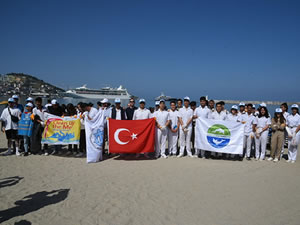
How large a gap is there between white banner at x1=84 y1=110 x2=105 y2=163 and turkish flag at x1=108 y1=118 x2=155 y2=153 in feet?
0.95

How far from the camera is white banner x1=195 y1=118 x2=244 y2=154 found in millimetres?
6691

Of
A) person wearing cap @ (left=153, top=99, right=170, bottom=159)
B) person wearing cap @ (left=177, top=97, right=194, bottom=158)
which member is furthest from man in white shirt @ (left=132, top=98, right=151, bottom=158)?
person wearing cap @ (left=177, top=97, right=194, bottom=158)

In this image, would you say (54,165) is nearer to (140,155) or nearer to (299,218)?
(140,155)

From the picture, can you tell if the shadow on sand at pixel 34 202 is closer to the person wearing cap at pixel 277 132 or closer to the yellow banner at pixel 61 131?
the yellow banner at pixel 61 131

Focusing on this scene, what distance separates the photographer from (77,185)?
14.7 feet

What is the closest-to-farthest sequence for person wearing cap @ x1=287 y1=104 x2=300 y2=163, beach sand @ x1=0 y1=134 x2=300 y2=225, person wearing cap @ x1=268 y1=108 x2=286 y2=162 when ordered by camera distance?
beach sand @ x1=0 y1=134 x2=300 y2=225, person wearing cap @ x1=287 y1=104 x2=300 y2=163, person wearing cap @ x1=268 y1=108 x2=286 y2=162

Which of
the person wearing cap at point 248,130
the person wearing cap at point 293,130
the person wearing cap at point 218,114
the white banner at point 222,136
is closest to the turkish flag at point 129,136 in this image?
the white banner at point 222,136

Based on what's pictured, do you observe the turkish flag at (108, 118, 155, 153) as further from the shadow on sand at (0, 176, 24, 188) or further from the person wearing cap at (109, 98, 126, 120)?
the shadow on sand at (0, 176, 24, 188)

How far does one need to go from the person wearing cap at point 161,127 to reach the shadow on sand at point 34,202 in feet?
11.4

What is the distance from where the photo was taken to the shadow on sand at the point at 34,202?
3.31 metres

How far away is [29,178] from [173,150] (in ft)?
14.7

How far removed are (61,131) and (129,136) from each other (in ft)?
7.70

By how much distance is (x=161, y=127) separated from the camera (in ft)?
22.4

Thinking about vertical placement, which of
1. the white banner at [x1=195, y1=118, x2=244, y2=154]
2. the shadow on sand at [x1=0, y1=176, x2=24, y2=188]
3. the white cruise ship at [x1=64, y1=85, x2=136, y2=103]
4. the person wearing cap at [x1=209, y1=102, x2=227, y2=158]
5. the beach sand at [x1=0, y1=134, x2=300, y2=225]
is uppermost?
the white cruise ship at [x1=64, y1=85, x2=136, y2=103]
